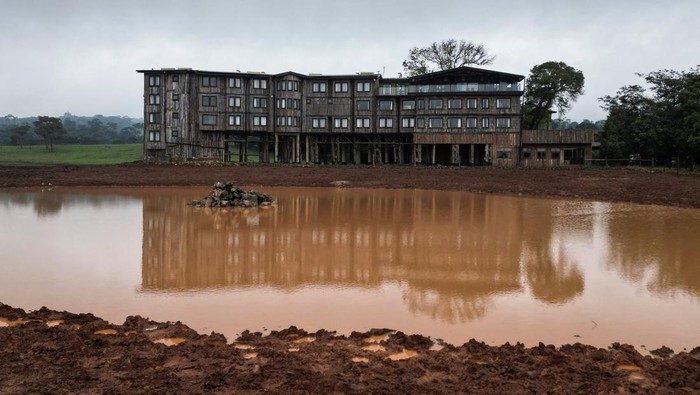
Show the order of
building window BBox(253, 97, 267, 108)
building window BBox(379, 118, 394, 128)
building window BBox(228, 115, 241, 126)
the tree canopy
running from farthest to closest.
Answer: building window BBox(379, 118, 394, 128)
building window BBox(253, 97, 267, 108)
building window BBox(228, 115, 241, 126)
the tree canopy

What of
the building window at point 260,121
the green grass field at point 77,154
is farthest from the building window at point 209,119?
the green grass field at point 77,154

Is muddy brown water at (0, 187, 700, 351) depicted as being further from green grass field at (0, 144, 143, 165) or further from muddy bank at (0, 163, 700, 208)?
green grass field at (0, 144, 143, 165)

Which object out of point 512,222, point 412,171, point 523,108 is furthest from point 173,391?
point 523,108

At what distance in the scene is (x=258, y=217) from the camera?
98.6 ft

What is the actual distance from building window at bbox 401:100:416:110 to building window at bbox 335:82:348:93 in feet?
23.3

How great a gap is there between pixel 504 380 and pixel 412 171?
4983 cm

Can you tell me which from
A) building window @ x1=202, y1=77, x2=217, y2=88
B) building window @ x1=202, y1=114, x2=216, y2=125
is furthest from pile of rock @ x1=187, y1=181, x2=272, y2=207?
building window @ x1=202, y1=77, x2=217, y2=88

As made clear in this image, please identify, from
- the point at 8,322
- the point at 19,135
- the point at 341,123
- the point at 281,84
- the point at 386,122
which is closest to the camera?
the point at 8,322

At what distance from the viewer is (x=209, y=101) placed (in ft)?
225

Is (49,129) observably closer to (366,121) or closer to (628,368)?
(366,121)

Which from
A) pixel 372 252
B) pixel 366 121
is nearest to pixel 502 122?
pixel 366 121

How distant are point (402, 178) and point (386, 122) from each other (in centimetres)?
1789

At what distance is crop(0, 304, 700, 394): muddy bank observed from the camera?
8.68 meters

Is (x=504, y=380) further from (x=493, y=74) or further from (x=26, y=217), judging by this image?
(x=493, y=74)
